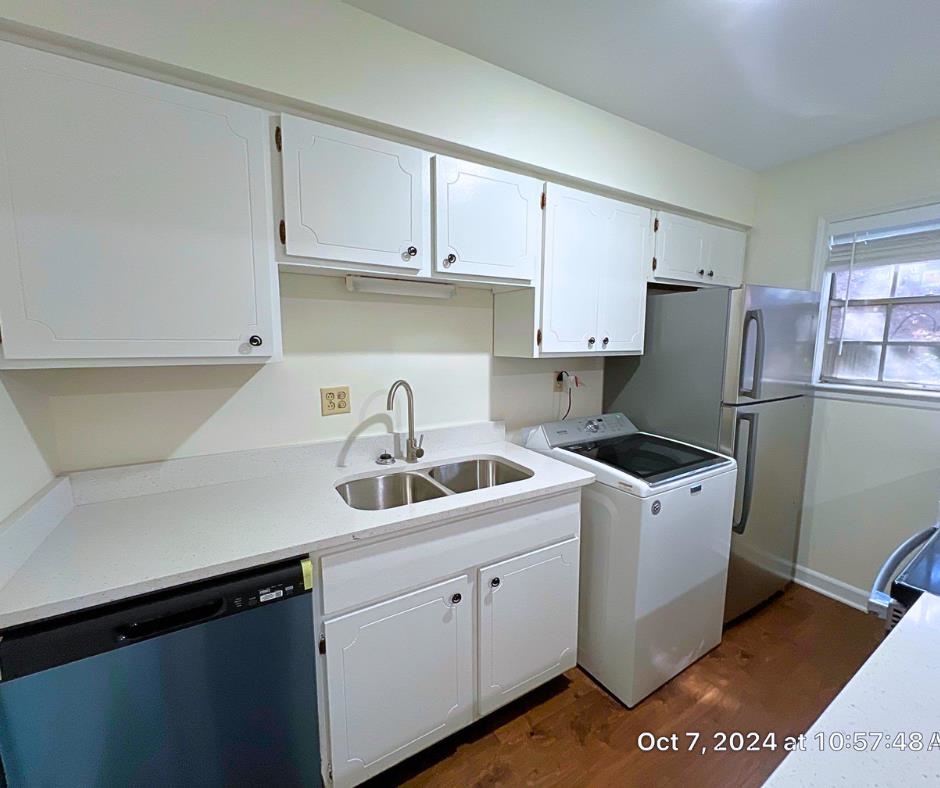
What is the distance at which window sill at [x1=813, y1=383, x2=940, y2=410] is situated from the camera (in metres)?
1.97

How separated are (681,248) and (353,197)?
177 centimetres

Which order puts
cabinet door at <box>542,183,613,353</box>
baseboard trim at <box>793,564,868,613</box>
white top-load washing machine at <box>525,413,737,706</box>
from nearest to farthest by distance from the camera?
white top-load washing machine at <box>525,413,737,706</box>
cabinet door at <box>542,183,613,353</box>
baseboard trim at <box>793,564,868,613</box>

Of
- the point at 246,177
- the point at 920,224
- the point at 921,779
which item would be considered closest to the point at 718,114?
the point at 920,224

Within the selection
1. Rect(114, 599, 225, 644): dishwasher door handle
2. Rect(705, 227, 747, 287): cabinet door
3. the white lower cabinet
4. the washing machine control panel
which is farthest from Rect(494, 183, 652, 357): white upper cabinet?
Rect(114, 599, 225, 644): dishwasher door handle

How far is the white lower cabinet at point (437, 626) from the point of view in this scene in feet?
3.92

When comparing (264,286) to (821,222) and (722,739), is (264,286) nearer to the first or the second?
(722,739)

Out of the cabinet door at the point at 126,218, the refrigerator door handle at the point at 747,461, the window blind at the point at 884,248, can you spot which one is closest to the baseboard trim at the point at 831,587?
the refrigerator door handle at the point at 747,461

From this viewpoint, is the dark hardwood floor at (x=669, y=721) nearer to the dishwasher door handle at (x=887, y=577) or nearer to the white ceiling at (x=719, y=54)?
the dishwasher door handle at (x=887, y=577)

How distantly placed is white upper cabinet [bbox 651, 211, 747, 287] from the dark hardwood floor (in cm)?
188

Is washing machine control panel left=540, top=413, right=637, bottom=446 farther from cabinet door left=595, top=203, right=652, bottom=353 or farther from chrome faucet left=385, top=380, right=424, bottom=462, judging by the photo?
chrome faucet left=385, top=380, right=424, bottom=462

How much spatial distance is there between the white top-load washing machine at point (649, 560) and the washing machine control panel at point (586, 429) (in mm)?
50

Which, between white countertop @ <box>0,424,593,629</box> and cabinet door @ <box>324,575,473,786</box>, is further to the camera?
cabinet door @ <box>324,575,473,786</box>

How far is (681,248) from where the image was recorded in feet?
7.31

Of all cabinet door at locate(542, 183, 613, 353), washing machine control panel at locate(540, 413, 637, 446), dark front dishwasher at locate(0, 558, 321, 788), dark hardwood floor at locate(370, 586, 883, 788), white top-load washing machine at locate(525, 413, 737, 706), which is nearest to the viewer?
dark front dishwasher at locate(0, 558, 321, 788)
